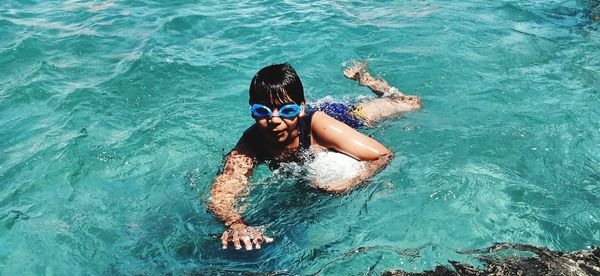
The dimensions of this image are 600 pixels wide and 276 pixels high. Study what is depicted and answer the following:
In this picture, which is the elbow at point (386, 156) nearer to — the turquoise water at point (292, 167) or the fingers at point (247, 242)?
the turquoise water at point (292, 167)

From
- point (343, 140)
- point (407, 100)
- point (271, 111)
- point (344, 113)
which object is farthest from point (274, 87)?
point (407, 100)

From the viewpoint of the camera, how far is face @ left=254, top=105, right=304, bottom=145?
3.68 metres

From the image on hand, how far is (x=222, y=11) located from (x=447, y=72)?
17.2 feet

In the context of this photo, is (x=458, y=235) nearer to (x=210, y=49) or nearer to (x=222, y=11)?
(x=210, y=49)

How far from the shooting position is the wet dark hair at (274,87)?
3.64 m

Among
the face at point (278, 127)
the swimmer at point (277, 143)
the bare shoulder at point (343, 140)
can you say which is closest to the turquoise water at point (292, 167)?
the swimmer at point (277, 143)

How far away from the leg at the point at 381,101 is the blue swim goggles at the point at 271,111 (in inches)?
67.9

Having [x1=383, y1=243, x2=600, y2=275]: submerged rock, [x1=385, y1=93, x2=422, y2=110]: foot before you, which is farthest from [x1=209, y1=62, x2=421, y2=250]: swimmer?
[x1=385, y1=93, x2=422, y2=110]: foot

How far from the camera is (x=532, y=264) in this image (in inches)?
128

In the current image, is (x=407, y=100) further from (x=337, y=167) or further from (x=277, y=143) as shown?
(x=277, y=143)

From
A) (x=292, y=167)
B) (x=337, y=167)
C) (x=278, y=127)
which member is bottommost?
(x=292, y=167)

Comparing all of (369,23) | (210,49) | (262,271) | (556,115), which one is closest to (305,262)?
(262,271)

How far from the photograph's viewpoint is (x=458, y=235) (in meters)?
3.75

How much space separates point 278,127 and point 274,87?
1.06 ft
